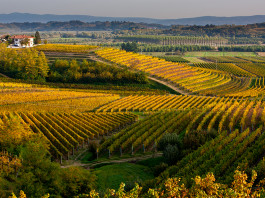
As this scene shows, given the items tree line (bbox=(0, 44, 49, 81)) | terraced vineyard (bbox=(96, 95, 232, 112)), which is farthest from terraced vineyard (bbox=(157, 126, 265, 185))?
tree line (bbox=(0, 44, 49, 81))

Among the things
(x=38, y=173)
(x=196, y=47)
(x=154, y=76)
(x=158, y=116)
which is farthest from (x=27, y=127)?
(x=196, y=47)

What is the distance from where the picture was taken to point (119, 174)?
26703mm

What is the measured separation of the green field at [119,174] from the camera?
2508 cm

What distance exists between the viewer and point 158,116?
44125 millimetres

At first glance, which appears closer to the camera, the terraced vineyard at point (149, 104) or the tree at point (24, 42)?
the terraced vineyard at point (149, 104)

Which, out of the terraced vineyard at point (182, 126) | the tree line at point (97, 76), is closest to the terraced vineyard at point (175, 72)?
the tree line at point (97, 76)

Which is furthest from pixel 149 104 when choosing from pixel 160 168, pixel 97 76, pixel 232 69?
pixel 232 69

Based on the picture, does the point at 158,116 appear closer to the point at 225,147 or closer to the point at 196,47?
the point at 225,147

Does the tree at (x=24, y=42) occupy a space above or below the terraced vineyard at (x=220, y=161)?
above

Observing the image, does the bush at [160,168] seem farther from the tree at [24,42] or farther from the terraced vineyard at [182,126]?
the tree at [24,42]

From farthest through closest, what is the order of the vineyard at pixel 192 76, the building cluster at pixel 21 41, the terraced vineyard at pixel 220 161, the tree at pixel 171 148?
the building cluster at pixel 21 41, the vineyard at pixel 192 76, the tree at pixel 171 148, the terraced vineyard at pixel 220 161

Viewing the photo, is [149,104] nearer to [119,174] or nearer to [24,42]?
[119,174]

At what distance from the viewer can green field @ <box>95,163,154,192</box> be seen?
25.1m

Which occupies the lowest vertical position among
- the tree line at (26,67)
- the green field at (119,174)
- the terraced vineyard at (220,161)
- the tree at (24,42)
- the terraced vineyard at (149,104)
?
the green field at (119,174)
